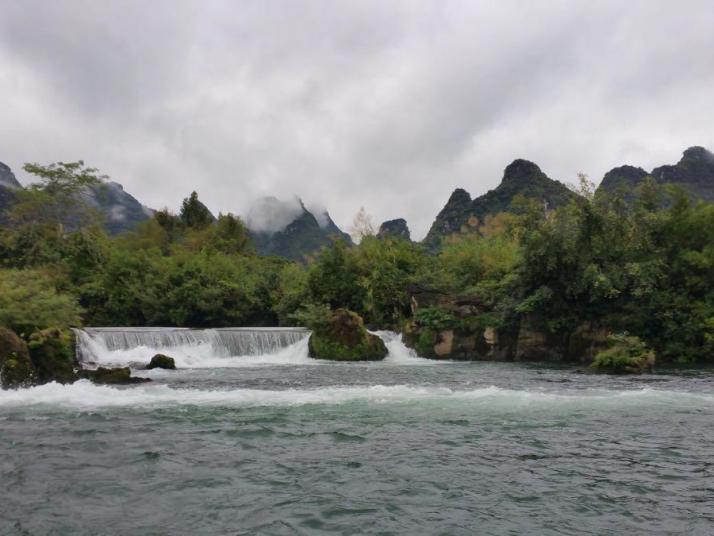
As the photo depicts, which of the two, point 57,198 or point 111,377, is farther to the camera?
point 57,198

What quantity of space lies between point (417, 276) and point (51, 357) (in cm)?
1911

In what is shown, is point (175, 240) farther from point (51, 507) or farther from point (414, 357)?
point (51, 507)

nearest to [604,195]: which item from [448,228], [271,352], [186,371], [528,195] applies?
[271,352]

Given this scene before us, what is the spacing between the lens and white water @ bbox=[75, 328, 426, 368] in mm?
21516

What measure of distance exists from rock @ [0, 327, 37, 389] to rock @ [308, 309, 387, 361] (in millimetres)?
12205

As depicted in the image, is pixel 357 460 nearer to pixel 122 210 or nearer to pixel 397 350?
pixel 397 350

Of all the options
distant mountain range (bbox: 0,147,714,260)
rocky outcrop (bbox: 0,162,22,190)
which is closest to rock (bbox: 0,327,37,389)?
distant mountain range (bbox: 0,147,714,260)

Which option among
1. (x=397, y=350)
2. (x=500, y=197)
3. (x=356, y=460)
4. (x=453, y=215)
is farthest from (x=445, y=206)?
(x=356, y=460)

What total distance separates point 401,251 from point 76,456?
84.8 ft

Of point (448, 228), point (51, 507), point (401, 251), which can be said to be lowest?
point (51, 507)

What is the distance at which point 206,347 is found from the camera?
2406cm

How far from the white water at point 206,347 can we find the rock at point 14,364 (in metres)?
5.72

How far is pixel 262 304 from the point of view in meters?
35.7

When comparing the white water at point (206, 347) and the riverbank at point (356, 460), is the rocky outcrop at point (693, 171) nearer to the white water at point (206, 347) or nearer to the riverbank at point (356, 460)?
the white water at point (206, 347)
